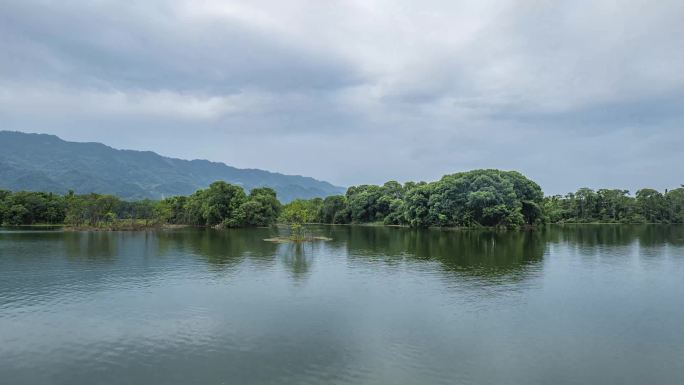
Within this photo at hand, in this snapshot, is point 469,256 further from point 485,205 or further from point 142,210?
point 142,210

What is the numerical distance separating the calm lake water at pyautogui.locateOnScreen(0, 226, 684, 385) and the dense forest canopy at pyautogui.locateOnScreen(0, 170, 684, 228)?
48.6 meters

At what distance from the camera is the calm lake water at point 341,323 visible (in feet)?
44.9

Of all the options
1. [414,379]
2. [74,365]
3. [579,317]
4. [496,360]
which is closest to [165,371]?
[74,365]

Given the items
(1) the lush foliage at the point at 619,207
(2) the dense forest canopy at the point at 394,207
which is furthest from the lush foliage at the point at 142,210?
(1) the lush foliage at the point at 619,207

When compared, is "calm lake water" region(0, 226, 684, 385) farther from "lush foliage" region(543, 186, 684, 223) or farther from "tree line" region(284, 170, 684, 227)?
"lush foliage" region(543, 186, 684, 223)

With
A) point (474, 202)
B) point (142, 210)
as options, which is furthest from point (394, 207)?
point (142, 210)

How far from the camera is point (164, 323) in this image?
62.3 ft

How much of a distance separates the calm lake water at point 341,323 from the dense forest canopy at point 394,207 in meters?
48.6

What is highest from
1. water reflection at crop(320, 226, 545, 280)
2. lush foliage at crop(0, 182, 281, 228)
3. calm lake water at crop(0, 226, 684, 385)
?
lush foliage at crop(0, 182, 281, 228)

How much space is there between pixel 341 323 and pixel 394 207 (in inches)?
3747

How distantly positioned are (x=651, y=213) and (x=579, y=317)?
410 feet

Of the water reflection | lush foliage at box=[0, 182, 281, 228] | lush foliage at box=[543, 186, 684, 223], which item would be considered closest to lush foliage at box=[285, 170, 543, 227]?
lush foliage at box=[543, 186, 684, 223]

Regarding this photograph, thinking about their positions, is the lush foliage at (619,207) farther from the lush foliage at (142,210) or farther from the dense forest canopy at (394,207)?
the lush foliage at (142,210)

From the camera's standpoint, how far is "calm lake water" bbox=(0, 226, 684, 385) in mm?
13688
